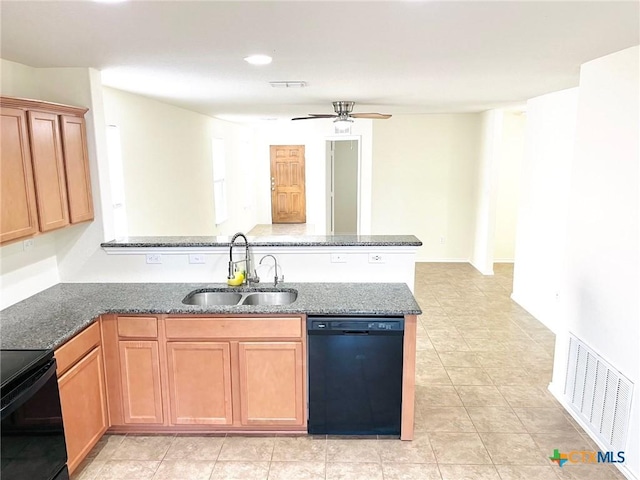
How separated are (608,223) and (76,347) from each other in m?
3.11

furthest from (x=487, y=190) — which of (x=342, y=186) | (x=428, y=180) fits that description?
(x=342, y=186)

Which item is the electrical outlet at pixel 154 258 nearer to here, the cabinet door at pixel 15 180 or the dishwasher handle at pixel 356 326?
the cabinet door at pixel 15 180

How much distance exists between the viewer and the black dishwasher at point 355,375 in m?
2.69

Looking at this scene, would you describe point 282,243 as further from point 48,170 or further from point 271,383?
point 48,170

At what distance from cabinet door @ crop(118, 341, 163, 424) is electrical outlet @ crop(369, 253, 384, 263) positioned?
61.0 inches

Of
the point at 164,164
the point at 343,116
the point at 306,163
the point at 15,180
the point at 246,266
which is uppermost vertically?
the point at 343,116

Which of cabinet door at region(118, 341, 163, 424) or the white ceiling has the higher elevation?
the white ceiling

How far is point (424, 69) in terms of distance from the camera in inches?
120

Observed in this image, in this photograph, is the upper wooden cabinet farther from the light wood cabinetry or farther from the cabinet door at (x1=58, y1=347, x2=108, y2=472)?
the cabinet door at (x1=58, y1=347, x2=108, y2=472)

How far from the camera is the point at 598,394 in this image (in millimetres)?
2752

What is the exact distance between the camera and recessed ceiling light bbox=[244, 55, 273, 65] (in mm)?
2631

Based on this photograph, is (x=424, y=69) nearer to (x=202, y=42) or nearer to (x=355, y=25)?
(x=355, y=25)

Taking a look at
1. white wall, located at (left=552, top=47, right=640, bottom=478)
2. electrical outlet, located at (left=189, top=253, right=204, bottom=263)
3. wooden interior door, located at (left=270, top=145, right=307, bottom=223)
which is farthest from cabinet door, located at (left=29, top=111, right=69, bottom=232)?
wooden interior door, located at (left=270, top=145, right=307, bottom=223)

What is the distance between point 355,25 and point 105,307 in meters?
2.16
